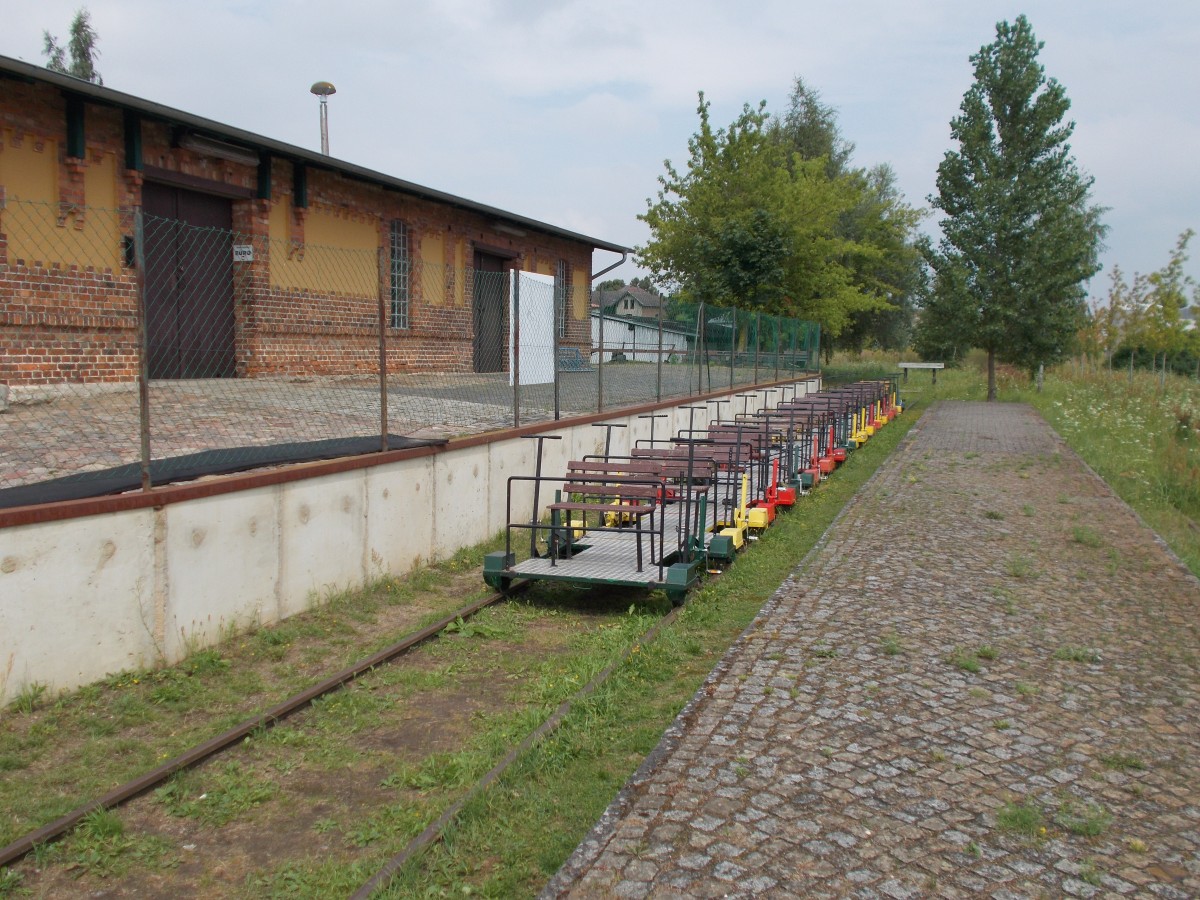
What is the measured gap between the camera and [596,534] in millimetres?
9242

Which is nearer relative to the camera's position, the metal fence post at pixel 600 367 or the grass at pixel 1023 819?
the grass at pixel 1023 819

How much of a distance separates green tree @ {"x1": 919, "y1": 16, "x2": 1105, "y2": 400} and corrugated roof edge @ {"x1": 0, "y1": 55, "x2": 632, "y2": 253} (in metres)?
15.7

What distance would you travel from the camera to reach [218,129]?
12.6 meters

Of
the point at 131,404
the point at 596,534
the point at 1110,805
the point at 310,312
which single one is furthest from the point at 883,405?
the point at 1110,805

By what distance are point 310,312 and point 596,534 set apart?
7.61 meters

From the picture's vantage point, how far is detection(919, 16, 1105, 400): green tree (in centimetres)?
2900

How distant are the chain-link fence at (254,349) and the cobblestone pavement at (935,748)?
3.56 metres

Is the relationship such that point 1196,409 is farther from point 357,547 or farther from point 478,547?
point 357,547

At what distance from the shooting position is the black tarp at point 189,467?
214 inches

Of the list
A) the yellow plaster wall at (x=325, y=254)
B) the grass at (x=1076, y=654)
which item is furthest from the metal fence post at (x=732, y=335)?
the grass at (x=1076, y=654)

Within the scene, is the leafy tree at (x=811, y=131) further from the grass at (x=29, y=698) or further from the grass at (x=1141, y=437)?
the grass at (x=29, y=698)

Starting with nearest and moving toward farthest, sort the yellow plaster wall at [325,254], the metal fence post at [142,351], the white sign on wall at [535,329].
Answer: the metal fence post at [142,351] < the white sign on wall at [535,329] < the yellow plaster wall at [325,254]

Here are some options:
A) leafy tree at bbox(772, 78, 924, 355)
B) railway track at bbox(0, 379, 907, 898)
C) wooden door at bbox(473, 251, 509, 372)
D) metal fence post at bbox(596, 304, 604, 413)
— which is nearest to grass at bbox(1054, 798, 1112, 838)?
railway track at bbox(0, 379, 907, 898)

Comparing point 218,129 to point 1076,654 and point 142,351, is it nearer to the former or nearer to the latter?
point 142,351
